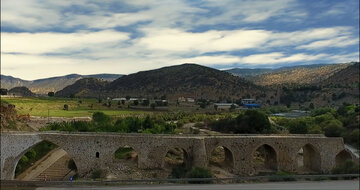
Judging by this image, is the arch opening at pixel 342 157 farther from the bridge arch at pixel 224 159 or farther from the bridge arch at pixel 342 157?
the bridge arch at pixel 224 159

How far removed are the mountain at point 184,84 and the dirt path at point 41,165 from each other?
6314 centimetres

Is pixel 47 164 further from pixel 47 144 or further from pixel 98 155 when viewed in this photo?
pixel 98 155

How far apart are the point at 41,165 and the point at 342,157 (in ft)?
100

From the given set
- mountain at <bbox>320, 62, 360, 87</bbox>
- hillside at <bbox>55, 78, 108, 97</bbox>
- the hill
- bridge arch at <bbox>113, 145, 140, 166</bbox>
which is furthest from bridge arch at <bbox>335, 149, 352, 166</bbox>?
hillside at <bbox>55, 78, 108, 97</bbox>

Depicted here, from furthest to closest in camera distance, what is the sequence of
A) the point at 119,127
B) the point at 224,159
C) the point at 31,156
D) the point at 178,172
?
the point at 119,127 < the point at 224,159 < the point at 31,156 < the point at 178,172

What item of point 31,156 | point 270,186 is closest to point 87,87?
point 31,156

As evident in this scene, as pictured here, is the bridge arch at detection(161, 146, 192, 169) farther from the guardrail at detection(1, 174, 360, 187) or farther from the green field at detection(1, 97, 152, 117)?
the green field at detection(1, 97, 152, 117)

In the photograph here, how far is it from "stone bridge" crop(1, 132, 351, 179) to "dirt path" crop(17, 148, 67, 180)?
403 cm

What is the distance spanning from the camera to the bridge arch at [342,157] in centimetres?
3503

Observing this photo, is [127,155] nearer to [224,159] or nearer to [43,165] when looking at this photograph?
[43,165]

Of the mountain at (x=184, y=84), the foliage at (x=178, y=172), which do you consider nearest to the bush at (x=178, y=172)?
the foliage at (x=178, y=172)

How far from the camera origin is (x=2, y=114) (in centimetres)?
3416

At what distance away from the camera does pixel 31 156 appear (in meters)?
33.9

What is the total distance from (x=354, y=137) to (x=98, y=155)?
27.9 m
